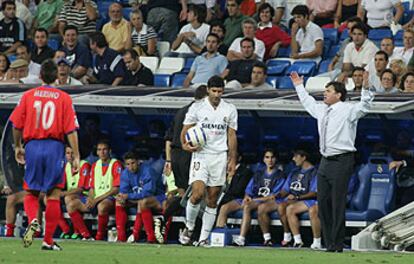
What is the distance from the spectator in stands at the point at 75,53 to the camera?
24.7 metres

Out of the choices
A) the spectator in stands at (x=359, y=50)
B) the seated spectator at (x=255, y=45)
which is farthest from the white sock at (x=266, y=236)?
the seated spectator at (x=255, y=45)

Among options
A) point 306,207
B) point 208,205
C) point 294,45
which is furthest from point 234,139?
point 294,45

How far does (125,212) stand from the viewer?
22.2 meters

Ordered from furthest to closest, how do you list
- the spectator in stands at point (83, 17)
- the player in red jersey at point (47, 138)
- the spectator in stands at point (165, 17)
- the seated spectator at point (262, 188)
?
1. the spectator in stands at point (83, 17)
2. the spectator in stands at point (165, 17)
3. the seated spectator at point (262, 188)
4. the player in red jersey at point (47, 138)

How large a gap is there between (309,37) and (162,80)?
2.45 metres

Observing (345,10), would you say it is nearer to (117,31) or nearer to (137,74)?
(137,74)

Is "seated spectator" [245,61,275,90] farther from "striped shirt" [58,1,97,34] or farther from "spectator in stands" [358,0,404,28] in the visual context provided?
"striped shirt" [58,1,97,34]

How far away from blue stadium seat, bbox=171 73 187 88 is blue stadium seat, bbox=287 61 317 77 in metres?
1.74

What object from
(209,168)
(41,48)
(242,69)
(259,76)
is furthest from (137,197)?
(41,48)

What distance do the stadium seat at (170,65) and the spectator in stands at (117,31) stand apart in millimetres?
655

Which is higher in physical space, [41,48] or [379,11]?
[379,11]

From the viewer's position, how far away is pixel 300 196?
21062 mm

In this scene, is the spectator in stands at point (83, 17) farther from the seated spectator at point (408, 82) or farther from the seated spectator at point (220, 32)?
the seated spectator at point (408, 82)

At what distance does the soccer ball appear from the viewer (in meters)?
18.7
